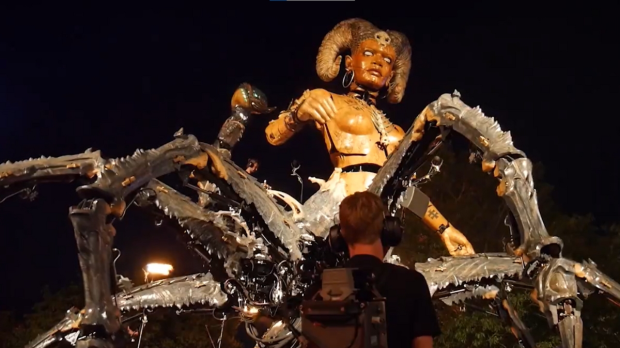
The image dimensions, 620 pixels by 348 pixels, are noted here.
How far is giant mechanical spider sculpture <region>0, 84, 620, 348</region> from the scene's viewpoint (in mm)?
4000

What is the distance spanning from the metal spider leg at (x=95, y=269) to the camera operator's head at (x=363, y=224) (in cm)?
185

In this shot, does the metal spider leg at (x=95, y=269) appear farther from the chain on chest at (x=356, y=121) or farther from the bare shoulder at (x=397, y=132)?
the bare shoulder at (x=397, y=132)

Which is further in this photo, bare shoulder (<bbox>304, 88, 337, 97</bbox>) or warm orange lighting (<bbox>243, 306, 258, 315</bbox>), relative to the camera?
bare shoulder (<bbox>304, 88, 337, 97</bbox>)

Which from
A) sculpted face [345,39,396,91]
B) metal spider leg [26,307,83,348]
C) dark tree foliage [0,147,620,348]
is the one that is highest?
sculpted face [345,39,396,91]

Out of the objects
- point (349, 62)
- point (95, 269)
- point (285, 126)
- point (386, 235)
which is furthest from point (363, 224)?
point (349, 62)

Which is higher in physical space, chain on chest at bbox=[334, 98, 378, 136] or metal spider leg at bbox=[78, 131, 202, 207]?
chain on chest at bbox=[334, 98, 378, 136]

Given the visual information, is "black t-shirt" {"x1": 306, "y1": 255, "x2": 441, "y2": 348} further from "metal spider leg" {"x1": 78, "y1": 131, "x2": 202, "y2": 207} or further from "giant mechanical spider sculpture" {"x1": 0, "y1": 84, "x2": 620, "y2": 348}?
"metal spider leg" {"x1": 78, "y1": 131, "x2": 202, "y2": 207}

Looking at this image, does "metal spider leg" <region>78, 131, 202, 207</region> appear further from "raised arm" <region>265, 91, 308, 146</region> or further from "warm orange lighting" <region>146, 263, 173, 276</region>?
"warm orange lighting" <region>146, 263, 173, 276</region>

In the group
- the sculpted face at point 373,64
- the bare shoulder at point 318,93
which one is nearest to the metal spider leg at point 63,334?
the bare shoulder at point 318,93

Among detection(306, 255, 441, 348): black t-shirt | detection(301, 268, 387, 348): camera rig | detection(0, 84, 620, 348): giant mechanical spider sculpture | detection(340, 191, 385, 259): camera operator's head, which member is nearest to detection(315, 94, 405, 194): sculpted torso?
detection(0, 84, 620, 348): giant mechanical spider sculpture

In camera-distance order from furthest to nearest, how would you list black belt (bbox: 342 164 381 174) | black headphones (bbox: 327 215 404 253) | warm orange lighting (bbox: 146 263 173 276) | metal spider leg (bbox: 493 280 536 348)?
warm orange lighting (bbox: 146 263 173 276) < black belt (bbox: 342 164 381 174) < metal spider leg (bbox: 493 280 536 348) < black headphones (bbox: 327 215 404 253)

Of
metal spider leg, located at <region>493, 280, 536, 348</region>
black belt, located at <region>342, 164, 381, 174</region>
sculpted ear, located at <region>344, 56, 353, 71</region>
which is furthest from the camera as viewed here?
sculpted ear, located at <region>344, 56, 353, 71</region>

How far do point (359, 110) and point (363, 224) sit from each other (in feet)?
15.2

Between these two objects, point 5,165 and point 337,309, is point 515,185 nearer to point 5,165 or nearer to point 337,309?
point 337,309
